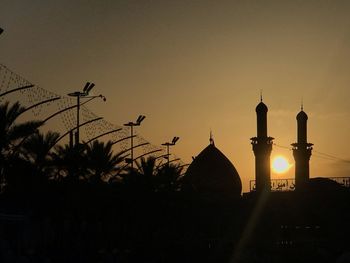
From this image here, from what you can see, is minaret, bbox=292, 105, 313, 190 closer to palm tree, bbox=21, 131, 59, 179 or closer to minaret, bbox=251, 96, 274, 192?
minaret, bbox=251, 96, 274, 192

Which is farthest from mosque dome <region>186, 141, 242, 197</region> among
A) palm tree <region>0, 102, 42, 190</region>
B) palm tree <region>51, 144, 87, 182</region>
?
palm tree <region>0, 102, 42, 190</region>

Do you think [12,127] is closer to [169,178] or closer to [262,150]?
[169,178]

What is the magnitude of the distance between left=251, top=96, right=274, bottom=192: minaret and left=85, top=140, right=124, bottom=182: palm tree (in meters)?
38.4

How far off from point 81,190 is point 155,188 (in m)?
8.82

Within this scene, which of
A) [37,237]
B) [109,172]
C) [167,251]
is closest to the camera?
[37,237]

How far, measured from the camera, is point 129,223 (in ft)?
174

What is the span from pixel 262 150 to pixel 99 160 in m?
41.3

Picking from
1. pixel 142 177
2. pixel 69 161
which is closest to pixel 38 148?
pixel 69 161

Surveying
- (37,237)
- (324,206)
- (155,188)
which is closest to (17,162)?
(37,237)

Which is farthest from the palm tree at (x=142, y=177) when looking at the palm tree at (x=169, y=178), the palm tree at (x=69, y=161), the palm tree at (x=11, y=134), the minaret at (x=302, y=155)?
the minaret at (x=302, y=155)

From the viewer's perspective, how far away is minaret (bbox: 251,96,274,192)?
8612 cm

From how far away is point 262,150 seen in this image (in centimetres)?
8681

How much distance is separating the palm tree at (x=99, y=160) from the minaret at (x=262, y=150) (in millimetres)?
38420

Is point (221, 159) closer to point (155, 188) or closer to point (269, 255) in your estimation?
point (155, 188)
